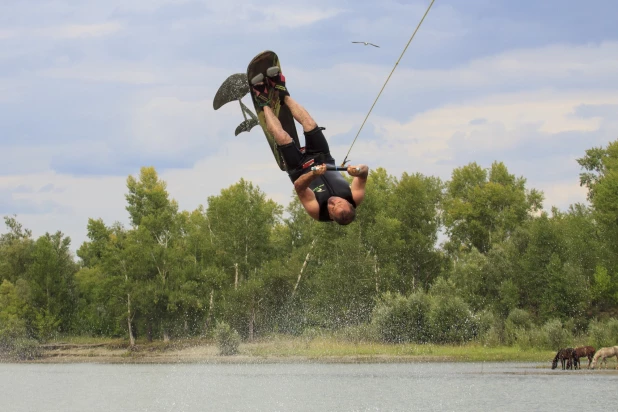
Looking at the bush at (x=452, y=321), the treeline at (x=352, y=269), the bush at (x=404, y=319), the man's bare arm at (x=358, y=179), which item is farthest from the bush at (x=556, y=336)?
the man's bare arm at (x=358, y=179)

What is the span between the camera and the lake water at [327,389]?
25.4 m

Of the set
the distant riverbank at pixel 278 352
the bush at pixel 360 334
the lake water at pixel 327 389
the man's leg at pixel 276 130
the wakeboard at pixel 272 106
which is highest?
the wakeboard at pixel 272 106

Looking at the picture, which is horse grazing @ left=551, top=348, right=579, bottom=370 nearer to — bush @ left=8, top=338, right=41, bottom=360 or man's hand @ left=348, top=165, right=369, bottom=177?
man's hand @ left=348, top=165, right=369, bottom=177

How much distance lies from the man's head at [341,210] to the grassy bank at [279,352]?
31.3m

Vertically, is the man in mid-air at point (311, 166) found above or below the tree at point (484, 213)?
below

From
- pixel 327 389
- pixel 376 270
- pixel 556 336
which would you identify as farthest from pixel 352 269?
pixel 327 389

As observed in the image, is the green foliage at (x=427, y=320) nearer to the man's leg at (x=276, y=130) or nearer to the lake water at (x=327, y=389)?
the lake water at (x=327, y=389)

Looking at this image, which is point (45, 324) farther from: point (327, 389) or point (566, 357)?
point (566, 357)

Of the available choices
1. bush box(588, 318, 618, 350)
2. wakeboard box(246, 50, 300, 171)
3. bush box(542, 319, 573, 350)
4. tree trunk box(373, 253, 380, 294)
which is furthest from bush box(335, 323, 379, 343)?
wakeboard box(246, 50, 300, 171)

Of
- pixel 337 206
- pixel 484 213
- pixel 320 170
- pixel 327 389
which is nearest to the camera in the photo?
pixel 320 170

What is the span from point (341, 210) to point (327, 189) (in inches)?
18.9

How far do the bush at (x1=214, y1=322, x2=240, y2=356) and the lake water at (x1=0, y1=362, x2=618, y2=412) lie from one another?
510cm

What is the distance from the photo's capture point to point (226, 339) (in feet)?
158

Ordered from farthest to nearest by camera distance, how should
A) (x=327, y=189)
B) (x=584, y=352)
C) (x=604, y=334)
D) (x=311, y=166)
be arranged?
(x=604, y=334), (x=584, y=352), (x=327, y=189), (x=311, y=166)
